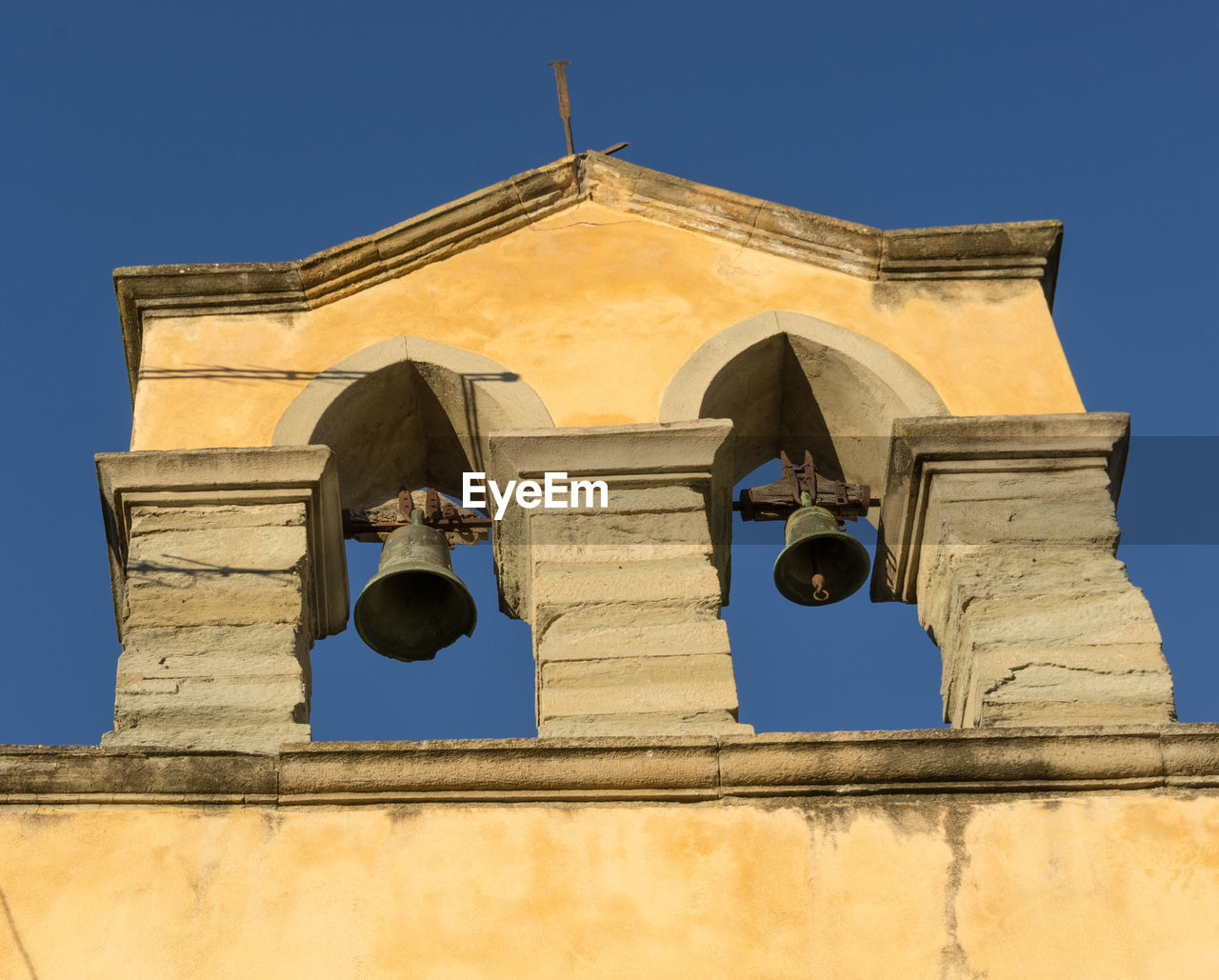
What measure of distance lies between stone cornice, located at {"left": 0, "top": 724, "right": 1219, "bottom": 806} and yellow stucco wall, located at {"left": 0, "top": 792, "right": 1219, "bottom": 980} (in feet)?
0.15

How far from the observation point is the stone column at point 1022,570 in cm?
757

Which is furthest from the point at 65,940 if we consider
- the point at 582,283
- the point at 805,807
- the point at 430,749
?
the point at 582,283

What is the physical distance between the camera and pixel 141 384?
9234mm

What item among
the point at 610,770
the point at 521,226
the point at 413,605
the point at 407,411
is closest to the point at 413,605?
the point at 413,605

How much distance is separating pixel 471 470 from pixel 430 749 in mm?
2698

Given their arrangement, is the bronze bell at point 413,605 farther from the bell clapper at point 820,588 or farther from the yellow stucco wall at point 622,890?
the yellow stucco wall at point 622,890

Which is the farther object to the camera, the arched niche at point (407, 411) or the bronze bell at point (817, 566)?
the arched niche at point (407, 411)

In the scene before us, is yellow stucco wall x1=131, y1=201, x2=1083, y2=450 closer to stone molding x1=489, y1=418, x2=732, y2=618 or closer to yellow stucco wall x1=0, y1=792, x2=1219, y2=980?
stone molding x1=489, y1=418, x2=732, y2=618

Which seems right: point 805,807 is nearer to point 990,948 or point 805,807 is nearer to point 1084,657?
point 990,948

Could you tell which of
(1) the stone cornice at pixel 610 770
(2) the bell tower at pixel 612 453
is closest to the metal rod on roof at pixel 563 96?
(2) the bell tower at pixel 612 453

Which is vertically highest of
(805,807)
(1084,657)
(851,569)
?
(851,569)

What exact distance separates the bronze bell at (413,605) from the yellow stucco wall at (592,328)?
86 cm

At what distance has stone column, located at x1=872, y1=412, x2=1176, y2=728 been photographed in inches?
298

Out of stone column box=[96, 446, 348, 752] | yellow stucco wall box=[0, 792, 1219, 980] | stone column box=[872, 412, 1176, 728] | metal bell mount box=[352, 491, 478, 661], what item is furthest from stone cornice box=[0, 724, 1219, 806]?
metal bell mount box=[352, 491, 478, 661]
